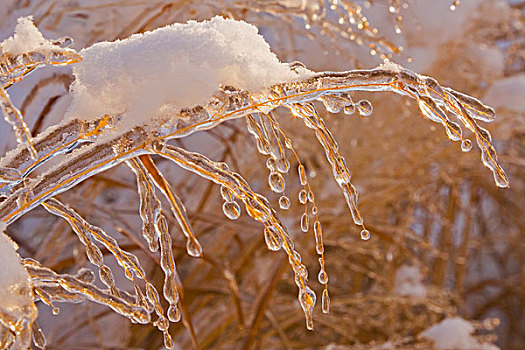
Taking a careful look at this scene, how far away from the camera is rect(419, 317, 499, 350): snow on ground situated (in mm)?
943

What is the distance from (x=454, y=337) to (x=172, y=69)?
734 millimetres

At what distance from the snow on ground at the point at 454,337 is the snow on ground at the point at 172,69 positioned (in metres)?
0.71

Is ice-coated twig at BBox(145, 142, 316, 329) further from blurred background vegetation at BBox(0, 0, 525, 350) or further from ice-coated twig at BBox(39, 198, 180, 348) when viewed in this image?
blurred background vegetation at BBox(0, 0, 525, 350)

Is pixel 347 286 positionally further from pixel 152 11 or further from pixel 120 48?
pixel 120 48

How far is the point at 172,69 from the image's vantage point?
1.13ft

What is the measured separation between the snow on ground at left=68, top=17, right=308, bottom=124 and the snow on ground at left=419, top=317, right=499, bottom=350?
0.71 metres

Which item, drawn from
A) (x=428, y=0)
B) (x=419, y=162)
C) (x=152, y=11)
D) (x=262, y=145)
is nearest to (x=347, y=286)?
(x=419, y=162)

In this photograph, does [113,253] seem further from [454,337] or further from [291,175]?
[291,175]

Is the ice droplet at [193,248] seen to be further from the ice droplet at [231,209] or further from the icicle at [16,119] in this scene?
the icicle at [16,119]

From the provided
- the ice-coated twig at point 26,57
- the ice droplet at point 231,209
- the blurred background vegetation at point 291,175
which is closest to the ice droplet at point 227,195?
the ice droplet at point 231,209

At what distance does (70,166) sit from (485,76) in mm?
1187

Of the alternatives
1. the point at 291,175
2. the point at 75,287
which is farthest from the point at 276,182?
the point at 291,175

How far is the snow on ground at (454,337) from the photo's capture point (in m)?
0.94

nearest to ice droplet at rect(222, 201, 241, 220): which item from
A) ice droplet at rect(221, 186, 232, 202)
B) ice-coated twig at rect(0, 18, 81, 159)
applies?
ice droplet at rect(221, 186, 232, 202)
